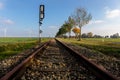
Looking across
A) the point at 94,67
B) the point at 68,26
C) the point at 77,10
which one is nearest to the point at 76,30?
the point at 68,26

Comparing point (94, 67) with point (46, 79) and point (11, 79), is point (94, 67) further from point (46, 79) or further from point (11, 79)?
point (11, 79)

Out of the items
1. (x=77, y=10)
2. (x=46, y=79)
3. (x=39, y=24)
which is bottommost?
(x=46, y=79)

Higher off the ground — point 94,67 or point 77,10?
point 77,10

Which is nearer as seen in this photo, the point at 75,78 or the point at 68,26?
the point at 75,78

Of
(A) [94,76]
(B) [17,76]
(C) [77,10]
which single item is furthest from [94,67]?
(C) [77,10]

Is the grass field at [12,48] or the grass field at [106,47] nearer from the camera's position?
the grass field at [12,48]

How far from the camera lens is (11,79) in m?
4.72

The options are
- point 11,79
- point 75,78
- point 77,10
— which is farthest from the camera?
point 77,10

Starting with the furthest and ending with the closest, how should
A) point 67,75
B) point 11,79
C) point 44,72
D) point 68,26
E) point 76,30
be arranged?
point 76,30
point 68,26
point 44,72
point 67,75
point 11,79

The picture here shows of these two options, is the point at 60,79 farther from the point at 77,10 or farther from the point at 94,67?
the point at 77,10

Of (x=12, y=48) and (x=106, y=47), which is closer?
(x=12, y=48)

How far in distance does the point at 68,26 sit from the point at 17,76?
92.1 m

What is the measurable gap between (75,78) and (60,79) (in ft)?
1.28

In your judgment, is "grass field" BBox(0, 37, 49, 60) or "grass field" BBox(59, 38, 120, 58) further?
"grass field" BBox(59, 38, 120, 58)
